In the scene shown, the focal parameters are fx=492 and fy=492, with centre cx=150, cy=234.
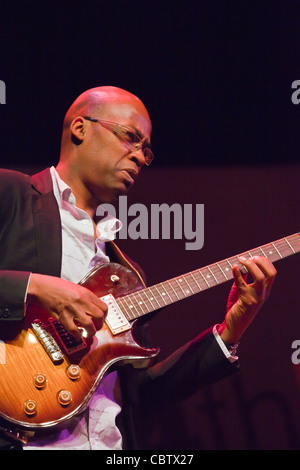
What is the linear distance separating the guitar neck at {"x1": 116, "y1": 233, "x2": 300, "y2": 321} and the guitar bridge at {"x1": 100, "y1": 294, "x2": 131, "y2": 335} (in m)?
0.02

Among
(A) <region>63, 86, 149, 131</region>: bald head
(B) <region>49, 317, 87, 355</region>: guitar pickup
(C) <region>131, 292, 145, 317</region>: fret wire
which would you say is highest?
(A) <region>63, 86, 149, 131</region>: bald head

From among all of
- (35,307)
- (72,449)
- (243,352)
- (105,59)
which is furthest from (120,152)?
(243,352)

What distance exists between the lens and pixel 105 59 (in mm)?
2879

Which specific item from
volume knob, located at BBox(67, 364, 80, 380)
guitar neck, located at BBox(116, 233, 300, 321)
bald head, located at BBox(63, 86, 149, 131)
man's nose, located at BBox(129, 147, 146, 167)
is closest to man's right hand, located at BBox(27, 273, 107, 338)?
volume knob, located at BBox(67, 364, 80, 380)

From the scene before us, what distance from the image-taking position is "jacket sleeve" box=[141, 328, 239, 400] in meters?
2.09

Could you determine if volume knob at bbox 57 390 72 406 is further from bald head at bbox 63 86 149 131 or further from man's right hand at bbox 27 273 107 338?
bald head at bbox 63 86 149 131

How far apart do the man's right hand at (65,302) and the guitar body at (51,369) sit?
86 mm

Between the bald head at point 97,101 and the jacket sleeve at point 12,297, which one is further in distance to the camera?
the bald head at point 97,101

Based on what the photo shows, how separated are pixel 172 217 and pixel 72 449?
1.50m

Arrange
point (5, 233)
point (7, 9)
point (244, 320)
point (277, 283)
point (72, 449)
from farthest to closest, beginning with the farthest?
point (277, 283) → point (7, 9) → point (244, 320) → point (5, 233) → point (72, 449)

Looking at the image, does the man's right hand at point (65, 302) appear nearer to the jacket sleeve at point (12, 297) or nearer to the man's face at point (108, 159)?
the jacket sleeve at point (12, 297)

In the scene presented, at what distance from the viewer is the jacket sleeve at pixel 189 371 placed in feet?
6.85

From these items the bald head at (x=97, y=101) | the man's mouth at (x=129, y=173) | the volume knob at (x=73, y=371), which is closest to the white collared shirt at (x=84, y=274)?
the volume knob at (x=73, y=371)

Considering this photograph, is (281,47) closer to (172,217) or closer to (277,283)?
(172,217)
